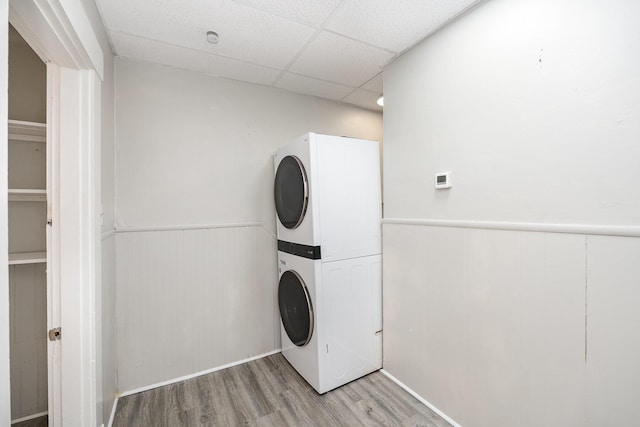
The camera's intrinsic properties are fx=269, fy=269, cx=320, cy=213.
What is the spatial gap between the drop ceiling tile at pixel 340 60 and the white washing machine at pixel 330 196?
593mm

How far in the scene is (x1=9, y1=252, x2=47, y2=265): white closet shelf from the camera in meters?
1.38

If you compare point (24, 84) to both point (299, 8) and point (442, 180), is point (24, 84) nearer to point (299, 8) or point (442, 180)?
point (299, 8)

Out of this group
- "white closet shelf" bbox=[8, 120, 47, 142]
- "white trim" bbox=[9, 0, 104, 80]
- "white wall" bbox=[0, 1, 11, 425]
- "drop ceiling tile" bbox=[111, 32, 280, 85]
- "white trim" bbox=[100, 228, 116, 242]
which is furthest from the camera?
"drop ceiling tile" bbox=[111, 32, 280, 85]

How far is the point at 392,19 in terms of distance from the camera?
154 cm

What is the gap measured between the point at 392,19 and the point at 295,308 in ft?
6.49

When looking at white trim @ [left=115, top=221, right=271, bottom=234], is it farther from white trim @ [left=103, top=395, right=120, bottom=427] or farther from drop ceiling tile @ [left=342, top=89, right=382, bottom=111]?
drop ceiling tile @ [left=342, top=89, right=382, bottom=111]

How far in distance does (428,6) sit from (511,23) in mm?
418

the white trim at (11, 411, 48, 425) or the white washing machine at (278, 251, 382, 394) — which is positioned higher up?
the white washing machine at (278, 251, 382, 394)

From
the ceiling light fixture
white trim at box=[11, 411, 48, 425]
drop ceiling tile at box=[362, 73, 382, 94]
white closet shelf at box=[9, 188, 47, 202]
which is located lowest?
white trim at box=[11, 411, 48, 425]

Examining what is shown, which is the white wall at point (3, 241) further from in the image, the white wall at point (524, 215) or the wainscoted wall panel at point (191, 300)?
the white wall at point (524, 215)

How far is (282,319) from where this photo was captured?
88.1 inches

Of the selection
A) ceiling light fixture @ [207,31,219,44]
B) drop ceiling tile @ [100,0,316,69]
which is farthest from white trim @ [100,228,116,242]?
ceiling light fixture @ [207,31,219,44]

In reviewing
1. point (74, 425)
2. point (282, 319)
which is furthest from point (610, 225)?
point (74, 425)

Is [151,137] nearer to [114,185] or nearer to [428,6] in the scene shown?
[114,185]
